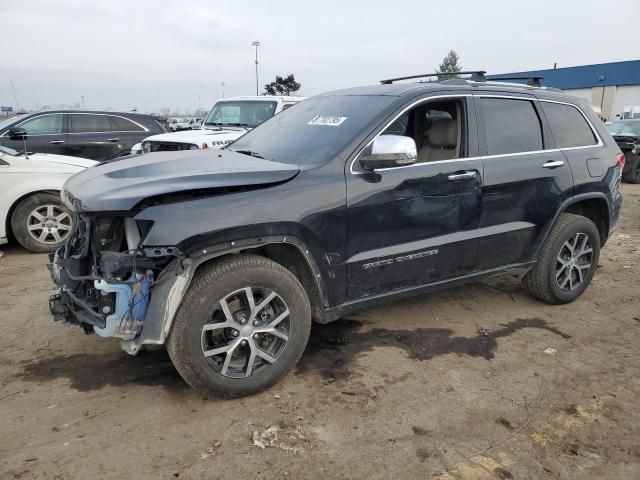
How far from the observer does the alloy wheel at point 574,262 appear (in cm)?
444

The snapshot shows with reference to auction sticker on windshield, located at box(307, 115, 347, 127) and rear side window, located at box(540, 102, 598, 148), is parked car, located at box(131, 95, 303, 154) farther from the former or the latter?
rear side window, located at box(540, 102, 598, 148)

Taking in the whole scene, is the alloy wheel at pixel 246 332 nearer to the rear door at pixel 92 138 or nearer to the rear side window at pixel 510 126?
the rear side window at pixel 510 126

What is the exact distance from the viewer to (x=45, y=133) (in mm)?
8945

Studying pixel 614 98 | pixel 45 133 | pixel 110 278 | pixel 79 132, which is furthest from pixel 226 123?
pixel 614 98

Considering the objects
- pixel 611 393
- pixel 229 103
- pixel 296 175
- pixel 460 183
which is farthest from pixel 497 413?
pixel 229 103

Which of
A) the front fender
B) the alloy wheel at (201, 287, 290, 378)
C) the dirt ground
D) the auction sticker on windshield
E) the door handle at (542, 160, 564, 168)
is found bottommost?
the dirt ground

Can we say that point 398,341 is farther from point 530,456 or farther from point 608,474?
point 608,474

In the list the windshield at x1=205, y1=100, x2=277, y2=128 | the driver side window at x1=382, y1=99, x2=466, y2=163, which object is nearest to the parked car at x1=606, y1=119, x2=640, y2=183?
the windshield at x1=205, y1=100, x2=277, y2=128

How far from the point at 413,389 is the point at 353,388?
0.38 metres

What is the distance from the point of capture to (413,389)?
125 inches

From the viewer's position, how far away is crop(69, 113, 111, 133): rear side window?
9.19 meters

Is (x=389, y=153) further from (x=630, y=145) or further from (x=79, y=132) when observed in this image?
(x=630, y=145)

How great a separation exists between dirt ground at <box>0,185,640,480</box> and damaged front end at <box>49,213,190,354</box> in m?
0.49

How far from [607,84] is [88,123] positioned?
154 ft
